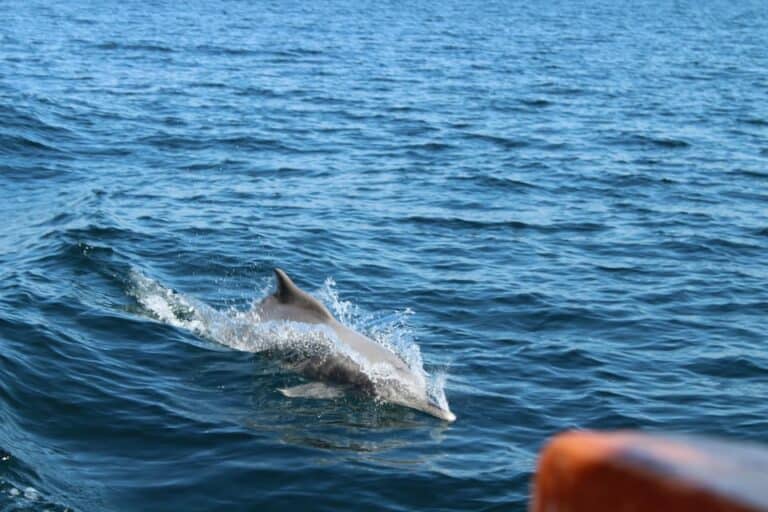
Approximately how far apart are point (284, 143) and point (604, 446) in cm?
2682

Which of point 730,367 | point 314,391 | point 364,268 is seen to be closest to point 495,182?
point 364,268

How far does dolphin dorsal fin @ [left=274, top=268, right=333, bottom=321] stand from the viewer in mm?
13016

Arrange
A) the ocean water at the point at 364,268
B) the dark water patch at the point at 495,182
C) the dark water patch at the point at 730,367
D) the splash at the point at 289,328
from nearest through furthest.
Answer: the ocean water at the point at 364,268
the splash at the point at 289,328
the dark water patch at the point at 730,367
the dark water patch at the point at 495,182

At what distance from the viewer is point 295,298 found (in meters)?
13.2

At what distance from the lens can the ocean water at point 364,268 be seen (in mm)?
10508

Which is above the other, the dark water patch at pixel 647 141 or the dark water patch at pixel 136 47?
the dark water patch at pixel 136 47

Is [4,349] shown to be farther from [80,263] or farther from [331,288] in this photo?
[331,288]

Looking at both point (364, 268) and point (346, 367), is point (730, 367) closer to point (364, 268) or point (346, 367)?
point (346, 367)

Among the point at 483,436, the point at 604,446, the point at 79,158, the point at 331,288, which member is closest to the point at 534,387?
the point at 483,436

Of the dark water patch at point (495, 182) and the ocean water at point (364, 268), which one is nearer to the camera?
the ocean water at point (364, 268)

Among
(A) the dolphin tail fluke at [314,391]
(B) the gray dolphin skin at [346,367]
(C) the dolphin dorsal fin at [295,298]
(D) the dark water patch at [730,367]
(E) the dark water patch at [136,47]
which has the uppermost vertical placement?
(E) the dark water patch at [136,47]

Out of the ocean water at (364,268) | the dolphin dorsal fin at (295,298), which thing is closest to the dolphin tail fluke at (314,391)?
the ocean water at (364,268)

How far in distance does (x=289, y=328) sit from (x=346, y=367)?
1011mm

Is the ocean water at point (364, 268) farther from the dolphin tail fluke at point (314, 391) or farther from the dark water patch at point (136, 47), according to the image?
the dark water patch at point (136, 47)
